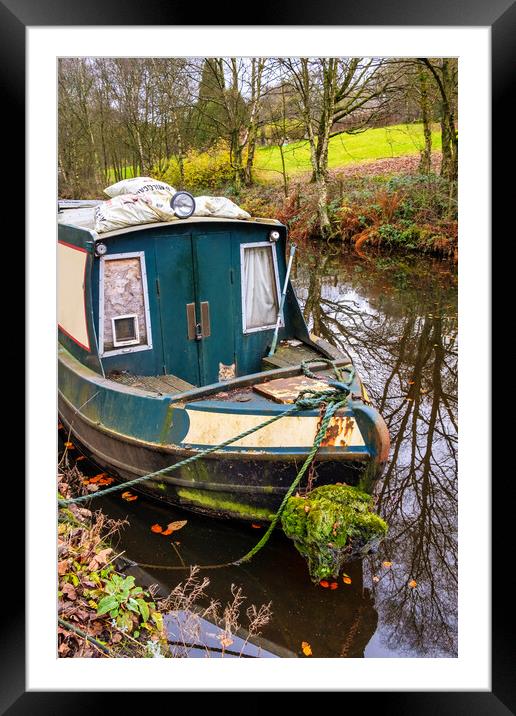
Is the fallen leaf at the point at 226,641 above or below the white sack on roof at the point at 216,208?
below

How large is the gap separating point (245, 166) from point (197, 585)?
752 inches

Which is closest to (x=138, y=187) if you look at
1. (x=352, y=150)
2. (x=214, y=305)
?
(x=214, y=305)

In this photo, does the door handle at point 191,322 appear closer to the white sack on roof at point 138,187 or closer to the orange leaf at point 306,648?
the white sack on roof at point 138,187

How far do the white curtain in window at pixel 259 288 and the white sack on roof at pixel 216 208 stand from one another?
40 centimetres

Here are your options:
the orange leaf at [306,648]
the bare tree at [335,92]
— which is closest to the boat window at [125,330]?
the orange leaf at [306,648]

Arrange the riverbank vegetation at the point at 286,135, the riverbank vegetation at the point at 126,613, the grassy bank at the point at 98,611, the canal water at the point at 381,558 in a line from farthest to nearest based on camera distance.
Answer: the riverbank vegetation at the point at 286,135 < the canal water at the point at 381,558 < the riverbank vegetation at the point at 126,613 < the grassy bank at the point at 98,611

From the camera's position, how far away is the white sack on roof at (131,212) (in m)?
6.22

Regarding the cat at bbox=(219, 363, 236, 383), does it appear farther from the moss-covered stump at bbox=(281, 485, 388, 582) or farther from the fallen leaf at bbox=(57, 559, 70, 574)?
the fallen leaf at bbox=(57, 559, 70, 574)

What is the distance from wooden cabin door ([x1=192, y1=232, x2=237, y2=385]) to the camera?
Answer: 6688 mm

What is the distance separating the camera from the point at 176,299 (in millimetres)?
6602

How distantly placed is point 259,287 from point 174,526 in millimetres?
2718
